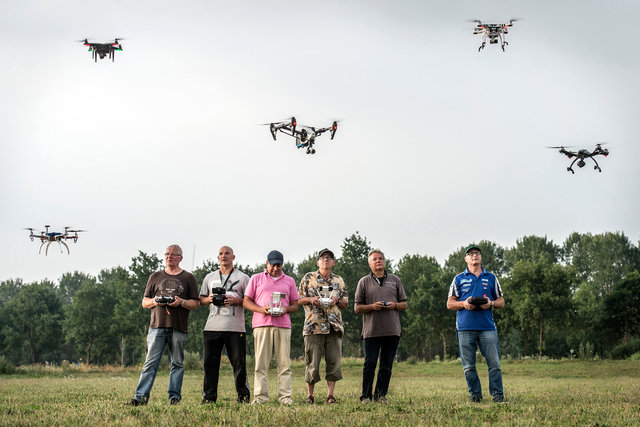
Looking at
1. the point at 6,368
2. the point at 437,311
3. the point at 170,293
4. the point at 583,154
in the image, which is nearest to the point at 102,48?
the point at 6,368

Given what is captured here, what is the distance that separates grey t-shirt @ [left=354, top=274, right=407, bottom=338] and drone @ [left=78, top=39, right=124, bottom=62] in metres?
20.4

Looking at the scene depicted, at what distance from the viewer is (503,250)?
93.1 m

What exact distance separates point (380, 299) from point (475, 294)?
156 centimetres

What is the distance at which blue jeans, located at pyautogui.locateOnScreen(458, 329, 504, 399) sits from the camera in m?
8.80

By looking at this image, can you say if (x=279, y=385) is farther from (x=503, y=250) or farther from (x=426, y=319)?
(x=503, y=250)

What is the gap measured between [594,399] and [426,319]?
144 ft

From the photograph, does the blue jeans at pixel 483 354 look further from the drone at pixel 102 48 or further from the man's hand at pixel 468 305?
the drone at pixel 102 48

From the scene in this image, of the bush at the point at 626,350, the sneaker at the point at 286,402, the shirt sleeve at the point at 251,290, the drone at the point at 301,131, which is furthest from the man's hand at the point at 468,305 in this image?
the bush at the point at 626,350

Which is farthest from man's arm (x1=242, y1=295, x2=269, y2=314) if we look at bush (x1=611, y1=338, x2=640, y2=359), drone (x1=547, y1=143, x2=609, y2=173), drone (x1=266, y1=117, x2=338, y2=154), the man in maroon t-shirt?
bush (x1=611, y1=338, x2=640, y2=359)

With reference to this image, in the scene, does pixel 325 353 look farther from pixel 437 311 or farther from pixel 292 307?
pixel 437 311

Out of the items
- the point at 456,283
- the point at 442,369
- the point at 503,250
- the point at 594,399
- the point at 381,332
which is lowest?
the point at 442,369

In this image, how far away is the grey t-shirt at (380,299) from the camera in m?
8.80

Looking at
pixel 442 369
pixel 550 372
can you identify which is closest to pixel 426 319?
pixel 442 369

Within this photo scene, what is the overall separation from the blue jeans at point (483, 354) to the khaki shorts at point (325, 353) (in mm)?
1986
